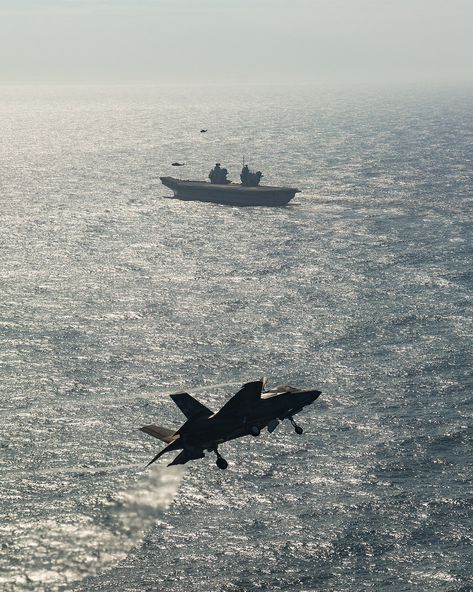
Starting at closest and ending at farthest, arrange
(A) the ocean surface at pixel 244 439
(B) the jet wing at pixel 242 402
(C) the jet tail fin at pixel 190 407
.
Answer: (B) the jet wing at pixel 242 402 → (C) the jet tail fin at pixel 190 407 → (A) the ocean surface at pixel 244 439

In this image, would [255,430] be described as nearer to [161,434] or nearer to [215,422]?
[215,422]

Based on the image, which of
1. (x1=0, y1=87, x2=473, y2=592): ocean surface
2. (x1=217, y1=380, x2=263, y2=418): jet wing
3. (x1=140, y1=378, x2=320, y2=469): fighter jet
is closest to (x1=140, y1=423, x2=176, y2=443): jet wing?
(x1=140, y1=378, x2=320, y2=469): fighter jet

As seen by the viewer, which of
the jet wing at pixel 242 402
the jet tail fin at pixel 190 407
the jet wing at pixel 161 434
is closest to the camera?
the jet wing at pixel 242 402

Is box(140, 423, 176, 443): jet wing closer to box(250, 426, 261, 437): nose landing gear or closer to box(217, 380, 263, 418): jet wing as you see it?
box(217, 380, 263, 418): jet wing

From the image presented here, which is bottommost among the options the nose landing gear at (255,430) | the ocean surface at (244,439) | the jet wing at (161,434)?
the ocean surface at (244,439)

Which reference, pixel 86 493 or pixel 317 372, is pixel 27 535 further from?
pixel 317 372

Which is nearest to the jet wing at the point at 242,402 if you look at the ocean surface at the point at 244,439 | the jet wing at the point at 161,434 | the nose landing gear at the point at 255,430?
the nose landing gear at the point at 255,430

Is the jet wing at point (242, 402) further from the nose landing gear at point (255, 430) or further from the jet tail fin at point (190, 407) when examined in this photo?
the nose landing gear at point (255, 430)

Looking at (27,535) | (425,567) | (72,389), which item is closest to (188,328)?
(72,389)
